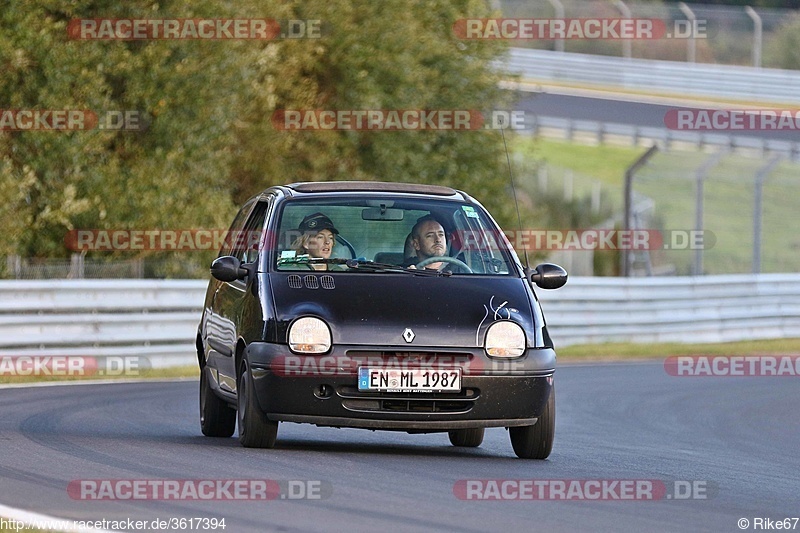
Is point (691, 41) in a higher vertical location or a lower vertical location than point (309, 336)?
higher

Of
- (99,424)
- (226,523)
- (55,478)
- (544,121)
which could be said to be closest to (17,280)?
(99,424)

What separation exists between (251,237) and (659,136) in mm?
32078

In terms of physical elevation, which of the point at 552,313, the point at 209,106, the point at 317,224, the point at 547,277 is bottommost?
the point at 552,313

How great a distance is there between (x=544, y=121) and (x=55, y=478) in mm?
38809

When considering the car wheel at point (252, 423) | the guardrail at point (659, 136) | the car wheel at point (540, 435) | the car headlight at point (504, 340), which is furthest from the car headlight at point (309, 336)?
the guardrail at point (659, 136)

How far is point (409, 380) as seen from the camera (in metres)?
8.90

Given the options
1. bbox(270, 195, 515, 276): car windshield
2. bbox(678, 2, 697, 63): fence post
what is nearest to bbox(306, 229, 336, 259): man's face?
bbox(270, 195, 515, 276): car windshield

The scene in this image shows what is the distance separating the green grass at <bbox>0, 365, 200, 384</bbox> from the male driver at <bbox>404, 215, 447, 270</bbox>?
6418 millimetres

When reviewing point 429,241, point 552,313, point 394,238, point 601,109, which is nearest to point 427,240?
point 429,241

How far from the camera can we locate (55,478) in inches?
308

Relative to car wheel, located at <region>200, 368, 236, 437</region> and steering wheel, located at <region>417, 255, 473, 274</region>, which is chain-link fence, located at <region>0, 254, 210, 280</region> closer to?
car wheel, located at <region>200, 368, 236, 437</region>

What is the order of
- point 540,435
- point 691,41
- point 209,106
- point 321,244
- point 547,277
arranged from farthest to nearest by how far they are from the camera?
point 691,41, point 209,106, point 547,277, point 321,244, point 540,435

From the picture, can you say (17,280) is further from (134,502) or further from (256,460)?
(134,502)

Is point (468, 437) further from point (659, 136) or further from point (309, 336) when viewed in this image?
point (659, 136)
